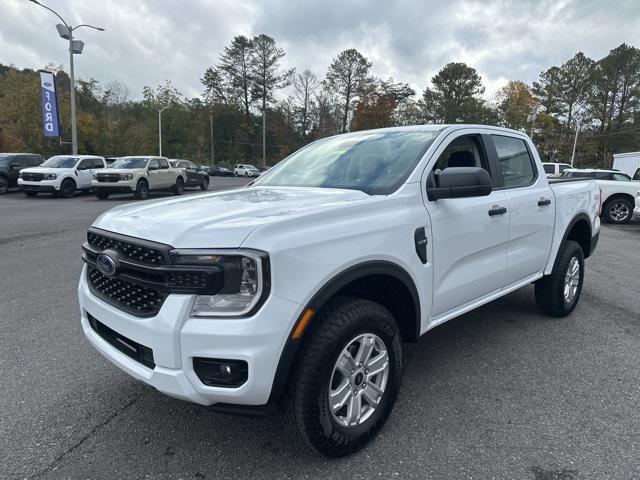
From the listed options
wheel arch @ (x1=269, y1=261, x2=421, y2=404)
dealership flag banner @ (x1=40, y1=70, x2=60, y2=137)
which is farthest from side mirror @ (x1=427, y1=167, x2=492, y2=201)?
dealership flag banner @ (x1=40, y1=70, x2=60, y2=137)

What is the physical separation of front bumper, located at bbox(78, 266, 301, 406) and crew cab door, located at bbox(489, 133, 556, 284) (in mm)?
2388

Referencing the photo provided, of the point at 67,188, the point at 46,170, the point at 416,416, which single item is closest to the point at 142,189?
the point at 67,188

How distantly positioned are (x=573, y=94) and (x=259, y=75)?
Answer: 141 feet

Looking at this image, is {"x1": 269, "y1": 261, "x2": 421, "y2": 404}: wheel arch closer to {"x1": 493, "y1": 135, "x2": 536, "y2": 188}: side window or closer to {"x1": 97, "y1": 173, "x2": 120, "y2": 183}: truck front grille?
{"x1": 493, "y1": 135, "x2": 536, "y2": 188}: side window

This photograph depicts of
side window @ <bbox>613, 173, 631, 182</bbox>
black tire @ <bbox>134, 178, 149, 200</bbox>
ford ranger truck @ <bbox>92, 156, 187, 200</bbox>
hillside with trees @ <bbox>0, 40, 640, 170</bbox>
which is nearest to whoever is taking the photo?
side window @ <bbox>613, 173, 631, 182</bbox>

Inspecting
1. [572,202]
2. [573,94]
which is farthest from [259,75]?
[572,202]

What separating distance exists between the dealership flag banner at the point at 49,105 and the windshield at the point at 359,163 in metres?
26.6

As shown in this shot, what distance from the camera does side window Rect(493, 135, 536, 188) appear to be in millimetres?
3727

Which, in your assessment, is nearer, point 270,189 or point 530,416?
point 530,416

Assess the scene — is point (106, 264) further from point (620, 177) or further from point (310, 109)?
point (310, 109)

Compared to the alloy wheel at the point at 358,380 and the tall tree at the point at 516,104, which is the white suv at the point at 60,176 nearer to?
the alloy wheel at the point at 358,380

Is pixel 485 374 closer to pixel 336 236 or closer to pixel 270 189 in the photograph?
pixel 336 236

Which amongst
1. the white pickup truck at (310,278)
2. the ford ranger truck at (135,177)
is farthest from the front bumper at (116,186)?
the white pickup truck at (310,278)

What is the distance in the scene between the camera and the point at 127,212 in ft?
8.33
